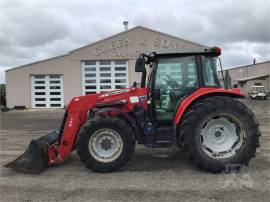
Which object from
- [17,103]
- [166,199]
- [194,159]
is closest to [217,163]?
[194,159]

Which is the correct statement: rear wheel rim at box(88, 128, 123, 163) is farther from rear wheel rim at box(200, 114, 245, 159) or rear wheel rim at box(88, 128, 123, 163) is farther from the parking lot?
rear wheel rim at box(200, 114, 245, 159)

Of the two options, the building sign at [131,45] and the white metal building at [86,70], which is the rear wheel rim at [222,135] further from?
the building sign at [131,45]

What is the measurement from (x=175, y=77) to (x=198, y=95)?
591mm

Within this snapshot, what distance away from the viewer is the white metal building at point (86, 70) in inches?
1043

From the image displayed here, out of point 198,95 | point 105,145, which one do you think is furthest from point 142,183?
point 198,95

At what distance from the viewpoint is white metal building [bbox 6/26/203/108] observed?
26.5m

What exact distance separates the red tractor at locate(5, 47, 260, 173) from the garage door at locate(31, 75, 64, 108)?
2054 centimetres

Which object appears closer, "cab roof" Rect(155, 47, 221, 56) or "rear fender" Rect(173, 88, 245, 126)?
"rear fender" Rect(173, 88, 245, 126)

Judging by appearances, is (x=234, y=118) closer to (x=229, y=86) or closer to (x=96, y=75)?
(x=229, y=86)

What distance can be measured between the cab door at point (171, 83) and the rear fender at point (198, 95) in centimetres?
25

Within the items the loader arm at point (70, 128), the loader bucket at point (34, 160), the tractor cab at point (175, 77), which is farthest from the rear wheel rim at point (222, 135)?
the loader bucket at point (34, 160)

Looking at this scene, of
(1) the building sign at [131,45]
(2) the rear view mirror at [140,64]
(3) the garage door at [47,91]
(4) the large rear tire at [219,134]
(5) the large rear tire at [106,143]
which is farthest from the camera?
(3) the garage door at [47,91]

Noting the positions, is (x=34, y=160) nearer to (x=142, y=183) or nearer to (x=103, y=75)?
(x=142, y=183)

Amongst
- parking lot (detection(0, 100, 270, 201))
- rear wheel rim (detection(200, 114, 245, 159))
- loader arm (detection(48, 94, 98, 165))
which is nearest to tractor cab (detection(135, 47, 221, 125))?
rear wheel rim (detection(200, 114, 245, 159))
